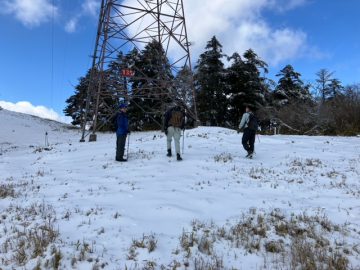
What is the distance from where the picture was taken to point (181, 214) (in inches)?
278

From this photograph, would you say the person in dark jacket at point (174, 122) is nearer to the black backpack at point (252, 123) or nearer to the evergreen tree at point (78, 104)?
the black backpack at point (252, 123)

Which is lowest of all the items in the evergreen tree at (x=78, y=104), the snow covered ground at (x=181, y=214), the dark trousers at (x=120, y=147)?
the snow covered ground at (x=181, y=214)

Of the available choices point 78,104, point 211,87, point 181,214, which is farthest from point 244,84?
point 181,214

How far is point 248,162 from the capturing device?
13.1 metres

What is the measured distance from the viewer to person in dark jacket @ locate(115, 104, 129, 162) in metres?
13.4

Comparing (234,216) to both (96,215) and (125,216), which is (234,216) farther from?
(96,215)

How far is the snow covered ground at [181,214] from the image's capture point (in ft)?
17.4

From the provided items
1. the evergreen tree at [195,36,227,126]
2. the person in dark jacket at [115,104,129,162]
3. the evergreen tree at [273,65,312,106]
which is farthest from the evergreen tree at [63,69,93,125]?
the person in dark jacket at [115,104,129,162]

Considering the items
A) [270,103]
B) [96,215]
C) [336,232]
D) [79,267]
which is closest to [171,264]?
[79,267]

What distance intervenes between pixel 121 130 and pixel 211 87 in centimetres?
3110

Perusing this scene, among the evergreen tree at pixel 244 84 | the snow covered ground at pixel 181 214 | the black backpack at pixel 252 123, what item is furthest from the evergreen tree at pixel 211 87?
the snow covered ground at pixel 181 214

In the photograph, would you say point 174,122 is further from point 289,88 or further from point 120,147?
point 289,88

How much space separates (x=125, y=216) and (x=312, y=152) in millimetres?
10748

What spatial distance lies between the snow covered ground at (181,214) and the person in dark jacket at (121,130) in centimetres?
45
